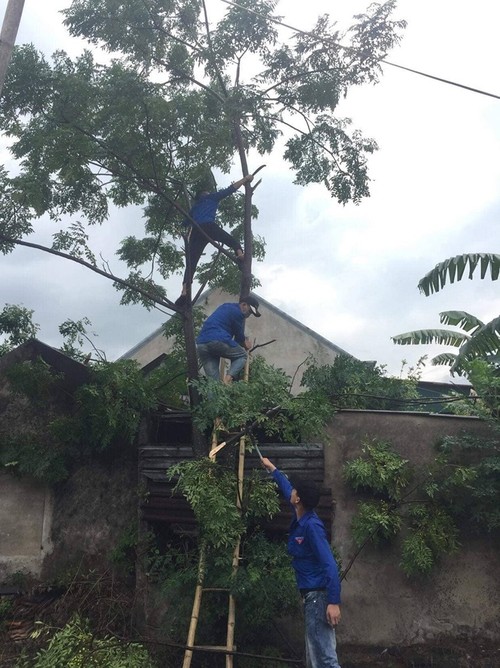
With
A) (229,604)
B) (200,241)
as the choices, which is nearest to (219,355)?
(200,241)

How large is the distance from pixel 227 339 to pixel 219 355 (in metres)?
0.25

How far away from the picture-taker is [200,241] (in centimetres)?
803

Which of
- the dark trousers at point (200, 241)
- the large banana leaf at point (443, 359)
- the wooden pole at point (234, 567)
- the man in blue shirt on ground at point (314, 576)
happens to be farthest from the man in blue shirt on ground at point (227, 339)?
the large banana leaf at point (443, 359)

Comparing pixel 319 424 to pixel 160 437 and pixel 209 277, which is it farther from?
pixel 209 277

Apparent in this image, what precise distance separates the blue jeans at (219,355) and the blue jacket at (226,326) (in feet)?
0.19

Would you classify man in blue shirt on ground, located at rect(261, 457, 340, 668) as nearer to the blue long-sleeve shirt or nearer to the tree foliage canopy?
the blue long-sleeve shirt

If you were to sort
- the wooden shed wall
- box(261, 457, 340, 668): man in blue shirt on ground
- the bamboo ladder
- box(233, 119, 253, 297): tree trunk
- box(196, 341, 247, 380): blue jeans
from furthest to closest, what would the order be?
box(233, 119, 253, 297): tree trunk
box(196, 341, 247, 380): blue jeans
the wooden shed wall
the bamboo ladder
box(261, 457, 340, 668): man in blue shirt on ground

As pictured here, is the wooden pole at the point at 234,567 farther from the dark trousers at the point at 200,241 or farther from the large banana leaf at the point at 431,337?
the large banana leaf at the point at 431,337

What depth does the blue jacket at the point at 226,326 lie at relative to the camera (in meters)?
7.02

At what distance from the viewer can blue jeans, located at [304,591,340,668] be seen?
4406mm

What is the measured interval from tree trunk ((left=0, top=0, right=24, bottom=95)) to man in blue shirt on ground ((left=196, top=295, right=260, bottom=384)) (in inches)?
125

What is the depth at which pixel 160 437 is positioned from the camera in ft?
24.5

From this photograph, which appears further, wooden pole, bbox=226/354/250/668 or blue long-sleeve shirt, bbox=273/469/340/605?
wooden pole, bbox=226/354/250/668

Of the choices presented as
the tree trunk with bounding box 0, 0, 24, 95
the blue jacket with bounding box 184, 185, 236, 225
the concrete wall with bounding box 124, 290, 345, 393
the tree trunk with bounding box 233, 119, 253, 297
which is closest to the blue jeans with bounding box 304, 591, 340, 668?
the tree trunk with bounding box 233, 119, 253, 297
